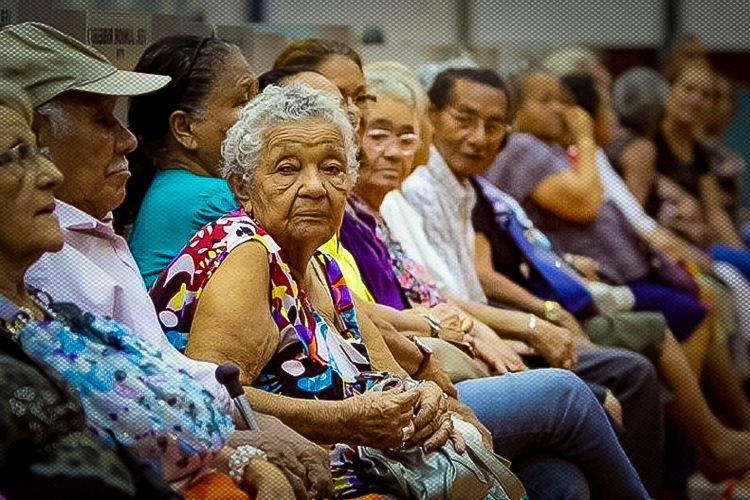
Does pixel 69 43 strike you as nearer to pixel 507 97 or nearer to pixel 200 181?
pixel 200 181

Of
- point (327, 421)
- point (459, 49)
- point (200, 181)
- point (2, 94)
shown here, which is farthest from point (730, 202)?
point (2, 94)

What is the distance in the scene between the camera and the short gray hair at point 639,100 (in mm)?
6715

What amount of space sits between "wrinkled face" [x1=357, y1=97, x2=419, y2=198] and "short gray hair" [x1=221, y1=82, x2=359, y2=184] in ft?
3.47

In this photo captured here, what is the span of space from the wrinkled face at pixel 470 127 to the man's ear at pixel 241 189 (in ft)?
5.93

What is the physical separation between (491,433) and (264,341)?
977 millimetres

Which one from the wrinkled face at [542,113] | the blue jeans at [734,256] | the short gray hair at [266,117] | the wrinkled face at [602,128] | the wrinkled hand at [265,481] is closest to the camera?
the wrinkled hand at [265,481]

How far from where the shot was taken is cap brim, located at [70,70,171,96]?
245cm

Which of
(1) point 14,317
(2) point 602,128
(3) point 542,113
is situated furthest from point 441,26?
(1) point 14,317

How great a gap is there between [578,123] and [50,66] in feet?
12.5

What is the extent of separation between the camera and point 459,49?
20.1 feet

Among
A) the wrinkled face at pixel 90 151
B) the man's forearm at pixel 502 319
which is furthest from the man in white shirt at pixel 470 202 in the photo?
the wrinkled face at pixel 90 151

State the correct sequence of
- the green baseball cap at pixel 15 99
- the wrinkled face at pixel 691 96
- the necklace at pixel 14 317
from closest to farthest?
the necklace at pixel 14 317, the green baseball cap at pixel 15 99, the wrinkled face at pixel 691 96

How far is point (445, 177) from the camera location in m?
4.53

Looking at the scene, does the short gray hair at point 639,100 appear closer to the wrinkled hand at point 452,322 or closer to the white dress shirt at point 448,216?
the white dress shirt at point 448,216
